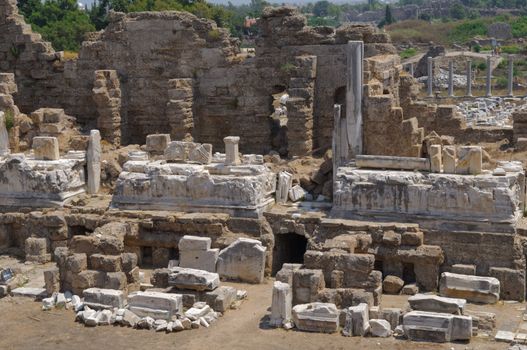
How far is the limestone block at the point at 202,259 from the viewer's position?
18.5 meters

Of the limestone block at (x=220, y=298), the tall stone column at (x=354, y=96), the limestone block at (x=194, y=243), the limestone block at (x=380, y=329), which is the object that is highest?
the tall stone column at (x=354, y=96)

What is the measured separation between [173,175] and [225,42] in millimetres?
5490

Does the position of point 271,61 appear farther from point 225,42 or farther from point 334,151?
point 334,151

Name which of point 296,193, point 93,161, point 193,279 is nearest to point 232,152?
point 296,193

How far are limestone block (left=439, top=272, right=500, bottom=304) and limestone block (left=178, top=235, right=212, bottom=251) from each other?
4.46 m

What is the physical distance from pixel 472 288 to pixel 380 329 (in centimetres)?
239

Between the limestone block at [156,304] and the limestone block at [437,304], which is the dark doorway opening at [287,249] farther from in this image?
A: the limestone block at [437,304]

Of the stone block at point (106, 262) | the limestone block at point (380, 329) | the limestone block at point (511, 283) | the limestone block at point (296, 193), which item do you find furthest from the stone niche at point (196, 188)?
the limestone block at point (511, 283)

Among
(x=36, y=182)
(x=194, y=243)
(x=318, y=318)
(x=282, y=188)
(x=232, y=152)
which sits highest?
(x=232, y=152)

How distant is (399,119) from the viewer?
1969 centimetres

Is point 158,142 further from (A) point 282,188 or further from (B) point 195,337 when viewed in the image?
(B) point 195,337

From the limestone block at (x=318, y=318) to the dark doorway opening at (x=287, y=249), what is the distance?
3361 mm

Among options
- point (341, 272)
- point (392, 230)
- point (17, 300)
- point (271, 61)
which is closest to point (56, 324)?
point (17, 300)

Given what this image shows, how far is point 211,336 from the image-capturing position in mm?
15617
